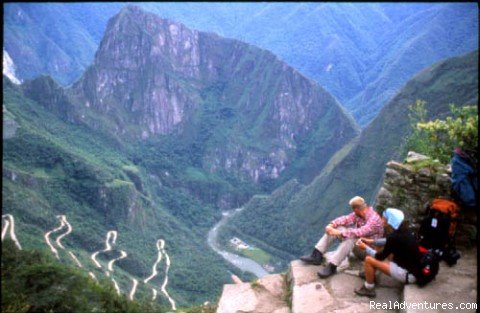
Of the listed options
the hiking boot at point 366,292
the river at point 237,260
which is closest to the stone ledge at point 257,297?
the hiking boot at point 366,292

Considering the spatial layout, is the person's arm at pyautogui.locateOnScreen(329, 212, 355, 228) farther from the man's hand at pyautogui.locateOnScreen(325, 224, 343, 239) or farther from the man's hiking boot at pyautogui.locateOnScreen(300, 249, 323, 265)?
the man's hiking boot at pyautogui.locateOnScreen(300, 249, 323, 265)

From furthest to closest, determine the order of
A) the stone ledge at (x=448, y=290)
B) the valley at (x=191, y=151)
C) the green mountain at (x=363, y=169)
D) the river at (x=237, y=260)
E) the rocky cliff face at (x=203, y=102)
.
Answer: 1. the rocky cliff face at (x=203, y=102)
2. the river at (x=237, y=260)
3. the valley at (x=191, y=151)
4. the green mountain at (x=363, y=169)
5. the stone ledge at (x=448, y=290)

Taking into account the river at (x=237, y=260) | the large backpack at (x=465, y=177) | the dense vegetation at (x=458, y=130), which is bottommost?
the river at (x=237, y=260)

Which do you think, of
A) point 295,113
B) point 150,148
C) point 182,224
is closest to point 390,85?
point 295,113

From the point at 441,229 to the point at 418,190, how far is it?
1.47 metres

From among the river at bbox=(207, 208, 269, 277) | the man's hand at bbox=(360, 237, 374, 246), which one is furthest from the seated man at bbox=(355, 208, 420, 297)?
the river at bbox=(207, 208, 269, 277)

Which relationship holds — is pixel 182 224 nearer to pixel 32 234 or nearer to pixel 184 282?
pixel 184 282

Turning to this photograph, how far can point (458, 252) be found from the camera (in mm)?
6723

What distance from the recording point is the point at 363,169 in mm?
76938

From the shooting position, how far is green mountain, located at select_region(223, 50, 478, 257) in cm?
6738

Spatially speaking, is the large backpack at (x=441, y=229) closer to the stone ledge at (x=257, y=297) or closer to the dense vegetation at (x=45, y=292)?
the stone ledge at (x=257, y=297)

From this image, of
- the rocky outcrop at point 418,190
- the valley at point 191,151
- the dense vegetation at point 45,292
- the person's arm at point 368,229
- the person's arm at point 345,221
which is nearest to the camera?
the person's arm at point 368,229

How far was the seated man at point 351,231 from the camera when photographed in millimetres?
7043

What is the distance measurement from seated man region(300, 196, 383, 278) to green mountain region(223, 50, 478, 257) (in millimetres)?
56363
